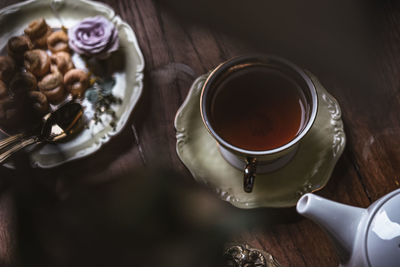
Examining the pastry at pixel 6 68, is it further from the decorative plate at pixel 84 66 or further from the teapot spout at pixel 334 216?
the teapot spout at pixel 334 216

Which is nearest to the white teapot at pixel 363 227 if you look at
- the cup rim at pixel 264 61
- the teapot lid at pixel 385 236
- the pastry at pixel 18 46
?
the teapot lid at pixel 385 236

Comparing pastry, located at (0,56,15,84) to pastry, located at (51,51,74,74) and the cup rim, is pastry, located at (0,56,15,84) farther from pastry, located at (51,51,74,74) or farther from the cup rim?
the cup rim

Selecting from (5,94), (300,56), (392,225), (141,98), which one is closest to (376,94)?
(300,56)

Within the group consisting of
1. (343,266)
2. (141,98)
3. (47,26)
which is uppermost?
(47,26)

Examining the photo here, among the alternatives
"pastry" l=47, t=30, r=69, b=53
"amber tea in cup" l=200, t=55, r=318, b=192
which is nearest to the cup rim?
"amber tea in cup" l=200, t=55, r=318, b=192

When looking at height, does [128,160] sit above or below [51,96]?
below

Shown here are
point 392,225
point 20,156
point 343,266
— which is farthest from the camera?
point 20,156

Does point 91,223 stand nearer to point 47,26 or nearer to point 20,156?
point 20,156
